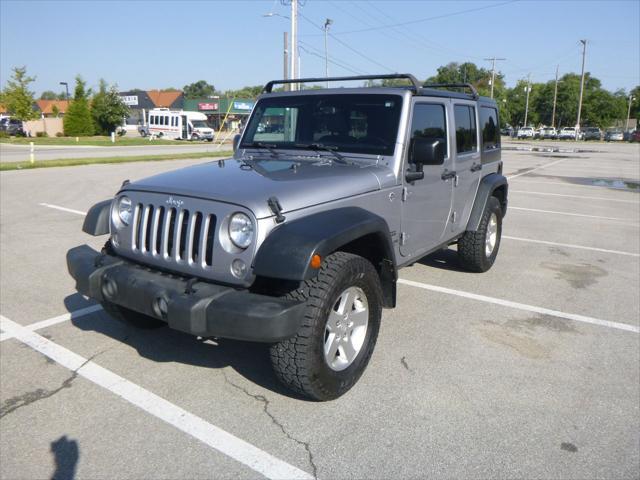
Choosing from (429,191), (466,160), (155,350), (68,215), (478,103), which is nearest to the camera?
(155,350)

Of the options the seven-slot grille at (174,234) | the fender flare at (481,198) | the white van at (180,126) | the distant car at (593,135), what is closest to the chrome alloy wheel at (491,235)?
the fender flare at (481,198)

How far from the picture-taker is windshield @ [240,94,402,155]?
4.30 meters

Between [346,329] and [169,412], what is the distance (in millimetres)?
1204

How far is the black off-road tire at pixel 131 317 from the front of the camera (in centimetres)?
410

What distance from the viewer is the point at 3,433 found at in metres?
3.05

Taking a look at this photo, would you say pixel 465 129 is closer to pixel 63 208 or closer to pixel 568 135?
pixel 63 208

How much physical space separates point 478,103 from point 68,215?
7.26 meters

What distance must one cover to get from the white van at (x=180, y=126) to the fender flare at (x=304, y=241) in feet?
149

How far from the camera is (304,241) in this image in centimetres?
295

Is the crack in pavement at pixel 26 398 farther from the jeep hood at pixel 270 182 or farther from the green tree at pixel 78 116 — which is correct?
the green tree at pixel 78 116

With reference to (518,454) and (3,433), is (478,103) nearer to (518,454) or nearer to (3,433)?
(518,454)

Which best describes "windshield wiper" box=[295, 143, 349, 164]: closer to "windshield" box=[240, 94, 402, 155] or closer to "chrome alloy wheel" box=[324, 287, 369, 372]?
"windshield" box=[240, 94, 402, 155]

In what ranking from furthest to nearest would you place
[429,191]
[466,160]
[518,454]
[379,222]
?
[466,160]
[429,191]
[379,222]
[518,454]

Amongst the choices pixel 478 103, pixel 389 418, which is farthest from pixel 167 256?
pixel 478 103
